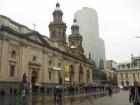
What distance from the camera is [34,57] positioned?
41906 mm

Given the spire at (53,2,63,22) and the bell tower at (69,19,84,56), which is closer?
the spire at (53,2,63,22)

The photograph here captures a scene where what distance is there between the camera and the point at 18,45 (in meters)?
37.2

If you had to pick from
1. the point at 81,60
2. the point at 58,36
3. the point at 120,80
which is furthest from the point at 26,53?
the point at 120,80

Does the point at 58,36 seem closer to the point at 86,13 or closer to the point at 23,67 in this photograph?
the point at 23,67

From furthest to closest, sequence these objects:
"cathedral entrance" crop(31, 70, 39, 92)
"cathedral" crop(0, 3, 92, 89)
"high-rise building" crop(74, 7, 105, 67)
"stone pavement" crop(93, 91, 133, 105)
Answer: "high-rise building" crop(74, 7, 105, 67)
"cathedral entrance" crop(31, 70, 39, 92)
"cathedral" crop(0, 3, 92, 89)
"stone pavement" crop(93, 91, 133, 105)

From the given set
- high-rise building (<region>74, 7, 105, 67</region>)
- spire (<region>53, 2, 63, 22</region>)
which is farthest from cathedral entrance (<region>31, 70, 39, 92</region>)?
high-rise building (<region>74, 7, 105, 67</region>)

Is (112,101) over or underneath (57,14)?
underneath

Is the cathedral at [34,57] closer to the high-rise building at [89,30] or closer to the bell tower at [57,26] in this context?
the bell tower at [57,26]

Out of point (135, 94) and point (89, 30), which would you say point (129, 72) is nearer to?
point (89, 30)

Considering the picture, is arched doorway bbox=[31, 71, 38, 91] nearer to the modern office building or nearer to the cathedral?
the cathedral

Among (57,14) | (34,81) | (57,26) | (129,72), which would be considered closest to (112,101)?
(34,81)

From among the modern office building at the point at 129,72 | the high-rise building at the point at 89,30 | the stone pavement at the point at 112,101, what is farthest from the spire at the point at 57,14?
the high-rise building at the point at 89,30

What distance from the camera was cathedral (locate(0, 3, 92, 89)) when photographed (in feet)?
→ 112

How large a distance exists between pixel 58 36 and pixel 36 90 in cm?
2553
